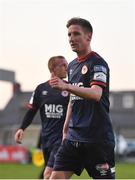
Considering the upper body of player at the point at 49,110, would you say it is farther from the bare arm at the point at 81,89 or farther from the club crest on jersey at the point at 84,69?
the bare arm at the point at 81,89

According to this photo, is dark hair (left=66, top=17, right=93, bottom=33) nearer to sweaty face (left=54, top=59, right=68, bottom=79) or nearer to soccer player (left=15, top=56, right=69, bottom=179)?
sweaty face (left=54, top=59, right=68, bottom=79)

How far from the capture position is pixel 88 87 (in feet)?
23.8

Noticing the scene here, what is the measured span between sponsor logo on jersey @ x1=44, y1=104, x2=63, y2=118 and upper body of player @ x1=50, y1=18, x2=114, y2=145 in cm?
304

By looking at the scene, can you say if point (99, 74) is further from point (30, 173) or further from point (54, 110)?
point (30, 173)

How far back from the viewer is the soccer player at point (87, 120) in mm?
7238

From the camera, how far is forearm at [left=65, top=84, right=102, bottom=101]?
6770mm

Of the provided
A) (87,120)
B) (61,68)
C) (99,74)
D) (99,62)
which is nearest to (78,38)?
(99,62)

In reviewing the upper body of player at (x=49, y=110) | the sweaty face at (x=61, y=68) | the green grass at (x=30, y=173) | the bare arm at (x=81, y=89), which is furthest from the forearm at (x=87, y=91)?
the green grass at (x=30, y=173)

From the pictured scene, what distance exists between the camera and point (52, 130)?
10594 mm

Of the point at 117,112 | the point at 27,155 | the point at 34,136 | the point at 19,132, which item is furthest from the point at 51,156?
the point at 117,112

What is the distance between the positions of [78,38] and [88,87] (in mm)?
500

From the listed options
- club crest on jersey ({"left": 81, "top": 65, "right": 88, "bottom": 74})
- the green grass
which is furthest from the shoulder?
the green grass

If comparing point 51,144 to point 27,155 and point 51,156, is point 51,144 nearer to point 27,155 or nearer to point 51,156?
point 51,156

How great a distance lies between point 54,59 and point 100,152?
9.62ft
